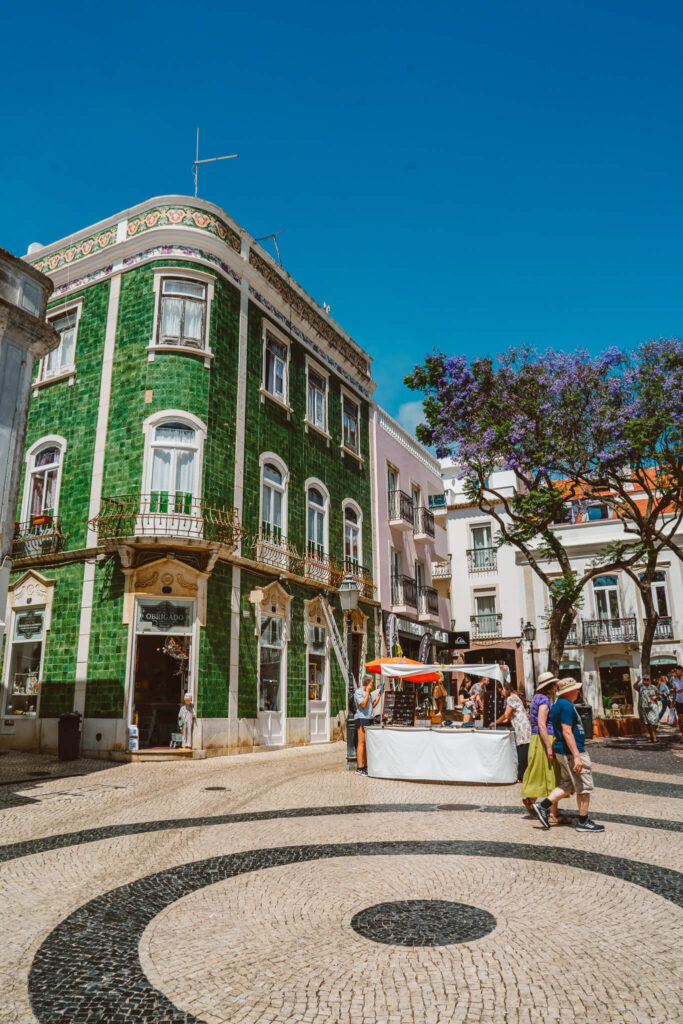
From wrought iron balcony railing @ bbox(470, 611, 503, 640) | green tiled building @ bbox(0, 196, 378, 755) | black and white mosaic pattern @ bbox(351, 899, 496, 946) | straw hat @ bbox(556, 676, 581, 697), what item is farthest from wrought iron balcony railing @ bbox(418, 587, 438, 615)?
black and white mosaic pattern @ bbox(351, 899, 496, 946)

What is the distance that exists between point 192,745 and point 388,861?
10254mm

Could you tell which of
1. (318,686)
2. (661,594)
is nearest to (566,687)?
(318,686)

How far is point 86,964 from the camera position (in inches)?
166

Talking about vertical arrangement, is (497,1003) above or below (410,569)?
below

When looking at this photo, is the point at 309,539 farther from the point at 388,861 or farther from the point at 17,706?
the point at 388,861

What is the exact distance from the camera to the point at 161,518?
1652cm

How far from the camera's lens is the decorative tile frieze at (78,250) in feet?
64.2

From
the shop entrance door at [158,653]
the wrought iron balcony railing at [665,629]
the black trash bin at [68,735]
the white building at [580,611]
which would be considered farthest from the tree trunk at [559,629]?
the wrought iron balcony railing at [665,629]

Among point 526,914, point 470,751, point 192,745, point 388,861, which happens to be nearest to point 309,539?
point 192,745

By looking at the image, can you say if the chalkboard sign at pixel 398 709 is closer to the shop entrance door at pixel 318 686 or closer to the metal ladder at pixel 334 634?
the shop entrance door at pixel 318 686

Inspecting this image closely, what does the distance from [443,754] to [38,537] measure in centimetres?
1155

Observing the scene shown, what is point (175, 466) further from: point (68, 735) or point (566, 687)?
point (566, 687)

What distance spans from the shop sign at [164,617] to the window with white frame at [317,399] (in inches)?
324

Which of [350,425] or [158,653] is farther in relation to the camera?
[350,425]
